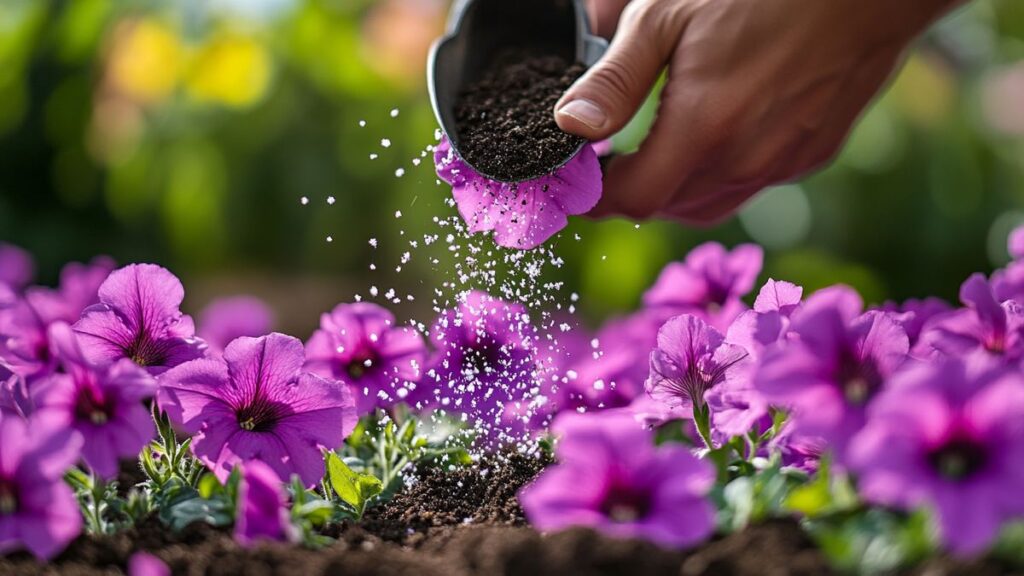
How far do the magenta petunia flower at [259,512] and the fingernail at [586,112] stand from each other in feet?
1.82

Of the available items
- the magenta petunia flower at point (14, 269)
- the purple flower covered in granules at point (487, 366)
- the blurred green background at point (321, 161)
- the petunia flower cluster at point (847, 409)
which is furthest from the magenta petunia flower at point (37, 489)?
the blurred green background at point (321, 161)

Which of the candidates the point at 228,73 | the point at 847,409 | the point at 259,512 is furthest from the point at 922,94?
the point at 259,512

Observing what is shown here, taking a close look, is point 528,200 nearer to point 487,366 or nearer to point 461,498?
point 487,366

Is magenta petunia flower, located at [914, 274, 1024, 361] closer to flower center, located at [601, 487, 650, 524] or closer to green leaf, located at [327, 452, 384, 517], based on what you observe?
flower center, located at [601, 487, 650, 524]

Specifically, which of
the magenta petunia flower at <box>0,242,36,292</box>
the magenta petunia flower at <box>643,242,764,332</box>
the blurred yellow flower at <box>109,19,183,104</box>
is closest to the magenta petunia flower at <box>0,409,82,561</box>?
the magenta petunia flower at <box>643,242,764,332</box>

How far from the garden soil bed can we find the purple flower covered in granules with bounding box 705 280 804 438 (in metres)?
0.12

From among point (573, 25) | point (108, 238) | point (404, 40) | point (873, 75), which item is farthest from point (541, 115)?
point (108, 238)

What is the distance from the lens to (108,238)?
344cm

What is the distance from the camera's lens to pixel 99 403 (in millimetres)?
888

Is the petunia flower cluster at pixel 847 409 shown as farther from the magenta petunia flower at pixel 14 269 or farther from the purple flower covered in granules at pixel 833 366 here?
the magenta petunia flower at pixel 14 269

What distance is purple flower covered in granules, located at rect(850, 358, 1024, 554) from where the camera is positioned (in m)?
0.64

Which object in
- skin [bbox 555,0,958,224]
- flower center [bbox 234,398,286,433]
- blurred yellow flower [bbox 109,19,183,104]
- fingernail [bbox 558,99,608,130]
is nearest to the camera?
flower center [bbox 234,398,286,433]

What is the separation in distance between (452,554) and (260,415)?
0.88 ft

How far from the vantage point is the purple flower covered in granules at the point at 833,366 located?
2.42 ft
